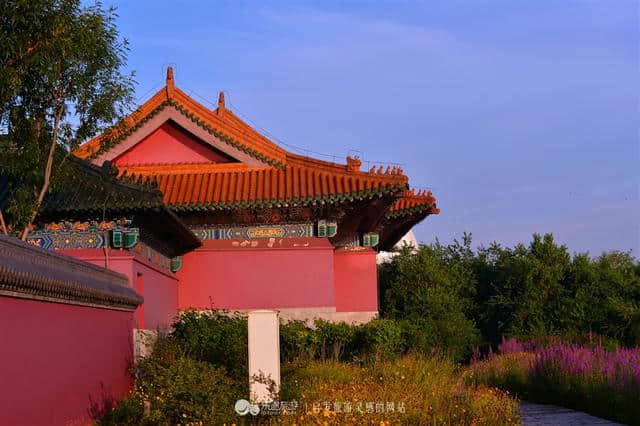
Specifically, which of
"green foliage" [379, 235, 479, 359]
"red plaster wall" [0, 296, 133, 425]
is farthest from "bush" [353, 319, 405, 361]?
"red plaster wall" [0, 296, 133, 425]

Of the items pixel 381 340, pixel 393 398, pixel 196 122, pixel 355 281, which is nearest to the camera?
pixel 393 398

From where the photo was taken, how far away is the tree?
11320mm

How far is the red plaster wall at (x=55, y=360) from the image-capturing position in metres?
8.03

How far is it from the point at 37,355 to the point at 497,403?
535 cm

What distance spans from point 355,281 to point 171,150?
5.58 m

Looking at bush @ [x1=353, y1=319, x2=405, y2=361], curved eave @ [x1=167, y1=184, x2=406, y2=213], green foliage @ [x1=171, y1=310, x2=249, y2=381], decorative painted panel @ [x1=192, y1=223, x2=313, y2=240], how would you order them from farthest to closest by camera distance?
decorative painted panel @ [x1=192, y1=223, x2=313, y2=240], curved eave @ [x1=167, y1=184, x2=406, y2=213], bush @ [x1=353, y1=319, x2=405, y2=361], green foliage @ [x1=171, y1=310, x2=249, y2=381]

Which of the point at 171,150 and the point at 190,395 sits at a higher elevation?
the point at 171,150

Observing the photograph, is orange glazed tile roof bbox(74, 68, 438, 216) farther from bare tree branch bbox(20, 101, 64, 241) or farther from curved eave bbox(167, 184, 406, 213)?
bare tree branch bbox(20, 101, 64, 241)

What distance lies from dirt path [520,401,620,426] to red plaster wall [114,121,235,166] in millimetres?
9180

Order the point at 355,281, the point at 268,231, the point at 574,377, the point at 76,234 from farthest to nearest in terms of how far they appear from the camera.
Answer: the point at 355,281 < the point at 268,231 < the point at 76,234 < the point at 574,377

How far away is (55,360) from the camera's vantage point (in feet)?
30.9

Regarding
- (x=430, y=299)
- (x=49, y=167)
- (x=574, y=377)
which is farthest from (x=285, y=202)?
(x=430, y=299)

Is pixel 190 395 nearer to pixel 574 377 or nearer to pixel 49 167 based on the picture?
pixel 49 167


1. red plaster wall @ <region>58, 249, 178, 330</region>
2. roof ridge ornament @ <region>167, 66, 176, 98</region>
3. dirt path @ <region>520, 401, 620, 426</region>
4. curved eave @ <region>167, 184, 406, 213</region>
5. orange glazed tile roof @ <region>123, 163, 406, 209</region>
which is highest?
roof ridge ornament @ <region>167, 66, 176, 98</region>
